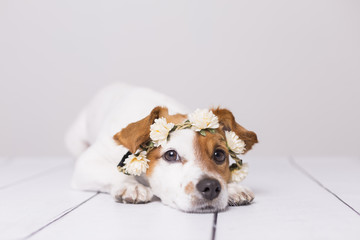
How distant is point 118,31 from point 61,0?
0.64 meters

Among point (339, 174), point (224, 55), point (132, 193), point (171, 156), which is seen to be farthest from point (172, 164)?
point (224, 55)

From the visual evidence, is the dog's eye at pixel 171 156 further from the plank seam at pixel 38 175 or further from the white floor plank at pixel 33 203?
the plank seam at pixel 38 175

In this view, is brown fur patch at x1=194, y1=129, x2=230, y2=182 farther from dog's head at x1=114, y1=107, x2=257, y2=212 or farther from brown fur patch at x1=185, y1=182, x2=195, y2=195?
brown fur patch at x1=185, y1=182, x2=195, y2=195

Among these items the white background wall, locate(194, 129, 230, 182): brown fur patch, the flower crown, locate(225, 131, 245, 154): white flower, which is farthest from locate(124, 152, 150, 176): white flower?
the white background wall

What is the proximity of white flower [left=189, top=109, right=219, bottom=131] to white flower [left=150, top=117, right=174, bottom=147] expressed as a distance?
10 cm

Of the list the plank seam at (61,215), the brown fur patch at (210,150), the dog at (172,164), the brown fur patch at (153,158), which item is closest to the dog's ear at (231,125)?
the dog at (172,164)

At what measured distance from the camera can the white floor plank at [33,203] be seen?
6.31 feet

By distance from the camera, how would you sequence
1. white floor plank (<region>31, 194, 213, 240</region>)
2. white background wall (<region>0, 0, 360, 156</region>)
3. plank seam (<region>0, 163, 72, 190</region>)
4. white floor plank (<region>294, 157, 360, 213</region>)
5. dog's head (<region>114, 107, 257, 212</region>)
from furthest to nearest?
white background wall (<region>0, 0, 360, 156</region>)
plank seam (<region>0, 163, 72, 190</region>)
white floor plank (<region>294, 157, 360, 213</region>)
dog's head (<region>114, 107, 257, 212</region>)
white floor plank (<region>31, 194, 213, 240</region>)

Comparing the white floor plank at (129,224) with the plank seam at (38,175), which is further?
the plank seam at (38,175)

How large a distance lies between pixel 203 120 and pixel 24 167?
2242mm

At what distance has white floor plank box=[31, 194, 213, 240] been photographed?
177cm

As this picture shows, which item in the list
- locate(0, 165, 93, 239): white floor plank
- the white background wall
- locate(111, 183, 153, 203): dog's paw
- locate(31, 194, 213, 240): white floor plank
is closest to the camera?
locate(31, 194, 213, 240): white floor plank

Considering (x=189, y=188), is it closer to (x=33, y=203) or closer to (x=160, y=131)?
(x=160, y=131)

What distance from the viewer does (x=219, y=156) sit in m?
2.23
